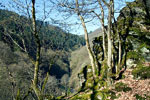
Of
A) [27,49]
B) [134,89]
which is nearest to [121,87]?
[134,89]

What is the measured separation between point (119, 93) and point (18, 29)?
19.2 feet

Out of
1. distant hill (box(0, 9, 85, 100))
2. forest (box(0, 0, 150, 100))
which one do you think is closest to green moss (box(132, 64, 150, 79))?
forest (box(0, 0, 150, 100))

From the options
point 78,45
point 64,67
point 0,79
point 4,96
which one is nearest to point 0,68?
point 0,79

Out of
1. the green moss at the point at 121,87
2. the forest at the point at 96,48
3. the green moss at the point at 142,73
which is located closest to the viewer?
the forest at the point at 96,48

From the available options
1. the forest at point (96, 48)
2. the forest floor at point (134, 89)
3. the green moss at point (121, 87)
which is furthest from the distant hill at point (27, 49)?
the forest floor at point (134, 89)

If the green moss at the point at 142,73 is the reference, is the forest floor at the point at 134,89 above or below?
below

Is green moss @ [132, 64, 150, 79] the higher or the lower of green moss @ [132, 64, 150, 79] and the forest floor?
the higher

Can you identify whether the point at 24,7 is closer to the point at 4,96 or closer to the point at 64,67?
the point at 4,96

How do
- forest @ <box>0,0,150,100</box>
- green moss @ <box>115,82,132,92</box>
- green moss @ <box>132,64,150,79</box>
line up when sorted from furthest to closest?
green moss @ <box>132,64,150,79</box> → green moss @ <box>115,82,132,92</box> → forest @ <box>0,0,150,100</box>

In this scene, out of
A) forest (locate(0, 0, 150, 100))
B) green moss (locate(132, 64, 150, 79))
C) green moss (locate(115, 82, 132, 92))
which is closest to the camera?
forest (locate(0, 0, 150, 100))

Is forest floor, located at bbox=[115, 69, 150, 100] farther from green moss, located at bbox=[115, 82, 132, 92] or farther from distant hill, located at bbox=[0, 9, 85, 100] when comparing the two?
distant hill, located at bbox=[0, 9, 85, 100]

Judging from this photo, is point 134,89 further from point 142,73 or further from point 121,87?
point 142,73

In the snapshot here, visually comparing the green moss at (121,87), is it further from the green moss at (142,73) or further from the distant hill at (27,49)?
the distant hill at (27,49)

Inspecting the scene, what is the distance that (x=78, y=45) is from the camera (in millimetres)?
118562
